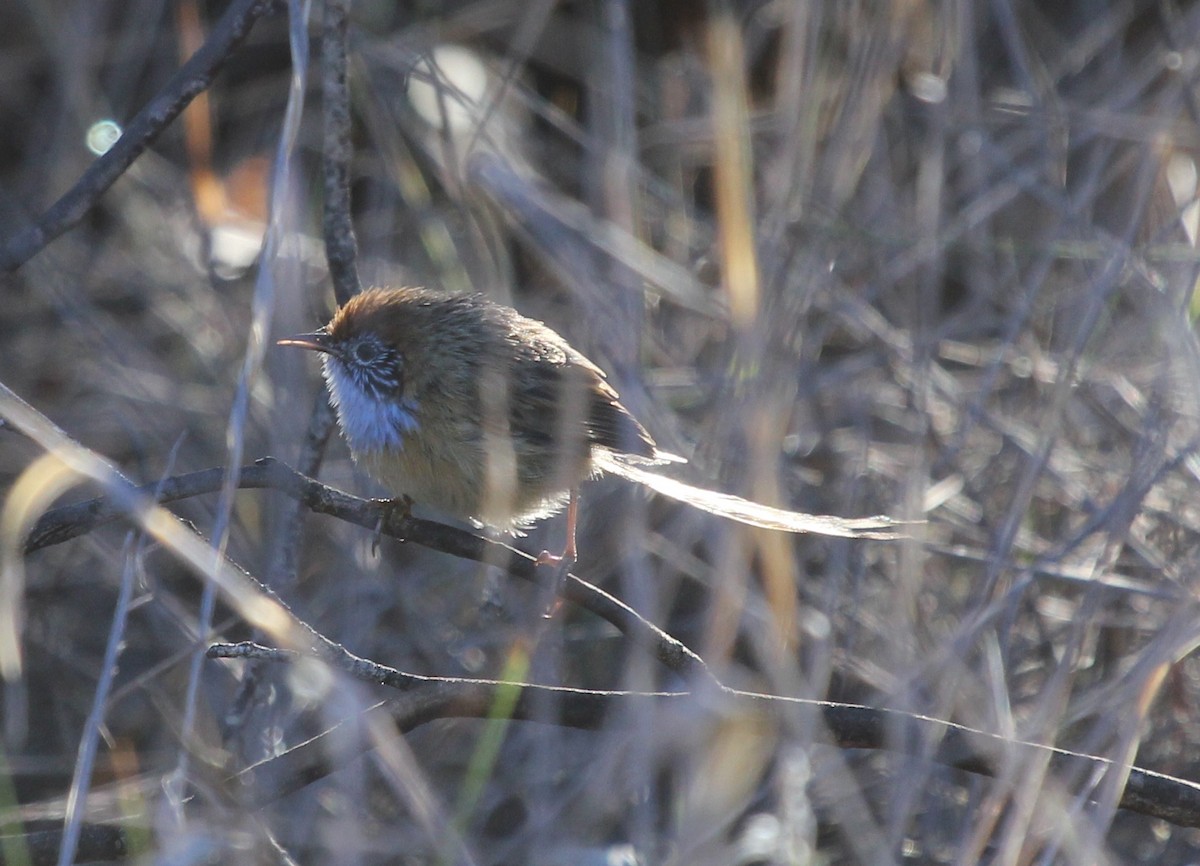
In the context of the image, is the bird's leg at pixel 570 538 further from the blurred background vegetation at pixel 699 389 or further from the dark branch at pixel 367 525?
the dark branch at pixel 367 525

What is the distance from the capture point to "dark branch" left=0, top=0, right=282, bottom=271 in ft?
10.9

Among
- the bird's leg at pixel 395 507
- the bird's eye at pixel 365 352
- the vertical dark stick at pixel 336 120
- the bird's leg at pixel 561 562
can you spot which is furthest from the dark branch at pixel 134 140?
the bird's leg at pixel 561 562

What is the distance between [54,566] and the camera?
5.24m

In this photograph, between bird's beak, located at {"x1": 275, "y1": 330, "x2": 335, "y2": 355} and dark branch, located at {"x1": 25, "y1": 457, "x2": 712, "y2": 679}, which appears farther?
bird's beak, located at {"x1": 275, "y1": 330, "x2": 335, "y2": 355}

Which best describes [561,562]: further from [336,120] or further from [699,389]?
[699,389]

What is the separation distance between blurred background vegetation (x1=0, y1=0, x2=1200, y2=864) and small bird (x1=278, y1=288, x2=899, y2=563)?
0.33 m

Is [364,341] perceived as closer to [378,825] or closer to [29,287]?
[378,825]

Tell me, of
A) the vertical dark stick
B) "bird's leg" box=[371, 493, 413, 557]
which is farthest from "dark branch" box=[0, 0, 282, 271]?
"bird's leg" box=[371, 493, 413, 557]

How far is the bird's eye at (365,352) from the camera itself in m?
3.95

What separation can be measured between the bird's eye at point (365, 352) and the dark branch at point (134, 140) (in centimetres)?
86

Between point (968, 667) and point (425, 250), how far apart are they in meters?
3.00

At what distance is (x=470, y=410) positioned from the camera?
3783 mm

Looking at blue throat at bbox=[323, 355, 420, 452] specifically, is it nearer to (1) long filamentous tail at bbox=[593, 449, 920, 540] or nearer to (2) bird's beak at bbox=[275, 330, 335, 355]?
(2) bird's beak at bbox=[275, 330, 335, 355]

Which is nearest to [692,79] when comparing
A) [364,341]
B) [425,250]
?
[425,250]
